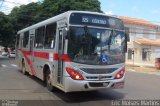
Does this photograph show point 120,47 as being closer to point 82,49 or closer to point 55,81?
point 82,49

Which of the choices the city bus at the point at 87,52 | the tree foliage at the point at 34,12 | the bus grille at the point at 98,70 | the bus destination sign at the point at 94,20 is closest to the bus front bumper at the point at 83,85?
the city bus at the point at 87,52

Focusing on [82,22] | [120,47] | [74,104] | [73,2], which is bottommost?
[74,104]

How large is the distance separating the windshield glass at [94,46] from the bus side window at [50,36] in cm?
193

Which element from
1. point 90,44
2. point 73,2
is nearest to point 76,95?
point 90,44

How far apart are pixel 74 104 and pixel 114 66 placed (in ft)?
6.51

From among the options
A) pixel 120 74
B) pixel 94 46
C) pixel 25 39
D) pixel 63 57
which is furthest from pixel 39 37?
pixel 120 74

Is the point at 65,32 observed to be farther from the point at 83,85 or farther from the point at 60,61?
the point at 83,85

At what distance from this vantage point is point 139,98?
11.0m

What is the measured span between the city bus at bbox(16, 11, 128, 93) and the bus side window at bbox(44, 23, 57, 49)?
17 centimetres

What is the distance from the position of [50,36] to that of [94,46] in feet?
9.12

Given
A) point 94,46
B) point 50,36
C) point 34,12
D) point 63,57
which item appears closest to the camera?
point 94,46

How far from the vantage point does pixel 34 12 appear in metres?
56.4

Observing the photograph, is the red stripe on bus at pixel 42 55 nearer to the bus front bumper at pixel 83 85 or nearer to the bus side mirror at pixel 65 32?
the bus side mirror at pixel 65 32

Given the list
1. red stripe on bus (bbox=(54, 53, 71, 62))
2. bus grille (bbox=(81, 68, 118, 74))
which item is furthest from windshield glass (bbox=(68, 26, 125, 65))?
bus grille (bbox=(81, 68, 118, 74))
